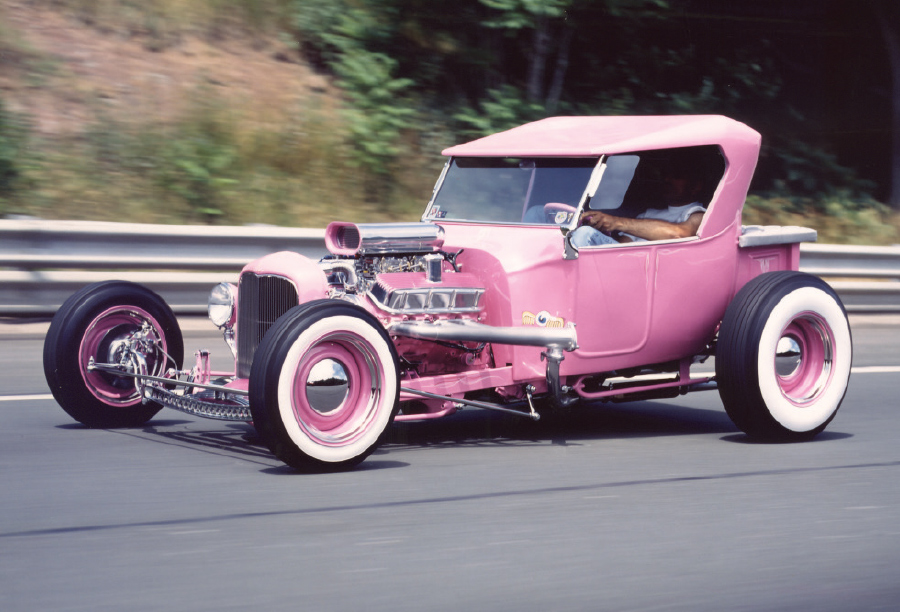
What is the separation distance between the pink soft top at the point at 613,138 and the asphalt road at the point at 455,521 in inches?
60.4

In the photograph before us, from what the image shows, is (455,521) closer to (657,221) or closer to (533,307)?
(533,307)

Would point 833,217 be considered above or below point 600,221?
above

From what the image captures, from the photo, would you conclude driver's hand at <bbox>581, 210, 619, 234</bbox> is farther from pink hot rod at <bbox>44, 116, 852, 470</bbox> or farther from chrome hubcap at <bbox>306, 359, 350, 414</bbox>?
chrome hubcap at <bbox>306, 359, 350, 414</bbox>

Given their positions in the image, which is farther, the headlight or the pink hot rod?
the headlight

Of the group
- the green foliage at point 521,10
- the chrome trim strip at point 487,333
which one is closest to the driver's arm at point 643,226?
the chrome trim strip at point 487,333

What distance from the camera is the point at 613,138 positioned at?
245 inches

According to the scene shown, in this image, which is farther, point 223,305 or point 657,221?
→ point 657,221

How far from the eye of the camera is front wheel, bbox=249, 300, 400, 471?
4.90 metres

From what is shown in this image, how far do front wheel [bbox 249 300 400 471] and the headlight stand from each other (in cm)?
96

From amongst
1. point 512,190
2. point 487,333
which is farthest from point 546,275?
point 512,190

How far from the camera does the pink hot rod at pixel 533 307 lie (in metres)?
5.64

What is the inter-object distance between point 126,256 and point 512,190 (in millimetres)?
4160

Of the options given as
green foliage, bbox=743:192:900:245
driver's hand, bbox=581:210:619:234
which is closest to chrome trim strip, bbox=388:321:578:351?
driver's hand, bbox=581:210:619:234

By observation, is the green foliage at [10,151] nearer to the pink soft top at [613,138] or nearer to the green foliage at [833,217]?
the pink soft top at [613,138]
